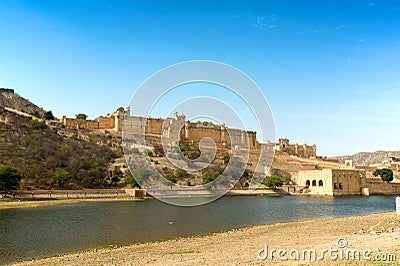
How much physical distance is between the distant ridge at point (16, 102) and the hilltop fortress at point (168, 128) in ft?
66.2

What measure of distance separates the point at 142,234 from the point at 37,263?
5.07 m

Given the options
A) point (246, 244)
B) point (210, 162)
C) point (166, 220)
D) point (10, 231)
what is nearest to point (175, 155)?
point (210, 162)

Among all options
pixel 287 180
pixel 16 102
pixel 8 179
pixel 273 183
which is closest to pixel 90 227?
pixel 8 179

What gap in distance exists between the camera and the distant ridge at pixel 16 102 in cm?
7654

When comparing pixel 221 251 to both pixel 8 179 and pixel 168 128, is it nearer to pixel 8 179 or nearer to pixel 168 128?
pixel 8 179

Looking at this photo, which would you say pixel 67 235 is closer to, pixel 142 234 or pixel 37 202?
pixel 142 234

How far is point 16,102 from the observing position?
80125mm

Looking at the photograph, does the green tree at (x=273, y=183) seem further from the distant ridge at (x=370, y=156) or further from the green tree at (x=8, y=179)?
the distant ridge at (x=370, y=156)

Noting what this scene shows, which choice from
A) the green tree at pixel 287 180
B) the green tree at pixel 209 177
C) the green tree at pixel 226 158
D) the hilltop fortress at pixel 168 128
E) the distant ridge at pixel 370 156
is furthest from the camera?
the distant ridge at pixel 370 156

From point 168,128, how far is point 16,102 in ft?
131

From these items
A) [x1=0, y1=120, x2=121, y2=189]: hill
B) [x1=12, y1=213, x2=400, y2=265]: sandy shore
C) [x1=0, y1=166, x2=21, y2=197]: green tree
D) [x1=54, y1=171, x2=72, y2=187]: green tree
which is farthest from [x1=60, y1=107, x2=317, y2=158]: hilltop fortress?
[x1=12, y1=213, x2=400, y2=265]: sandy shore

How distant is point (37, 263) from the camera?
951 cm

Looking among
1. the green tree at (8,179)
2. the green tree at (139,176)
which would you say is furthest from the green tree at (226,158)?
the green tree at (8,179)

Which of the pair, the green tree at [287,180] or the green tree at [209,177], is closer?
the green tree at [209,177]
